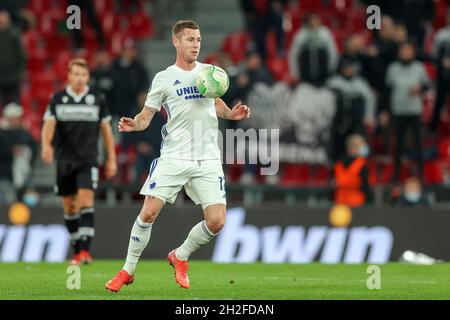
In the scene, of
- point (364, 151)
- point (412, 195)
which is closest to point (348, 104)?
point (364, 151)

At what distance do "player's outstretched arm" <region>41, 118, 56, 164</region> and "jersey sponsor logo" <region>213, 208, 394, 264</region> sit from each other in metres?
3.50

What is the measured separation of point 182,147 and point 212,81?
696 millimetres

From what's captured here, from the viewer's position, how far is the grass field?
1055 centimetres

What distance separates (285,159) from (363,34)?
11.8ft

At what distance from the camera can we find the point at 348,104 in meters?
19.4

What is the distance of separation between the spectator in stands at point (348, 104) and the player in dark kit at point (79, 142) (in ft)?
18.6

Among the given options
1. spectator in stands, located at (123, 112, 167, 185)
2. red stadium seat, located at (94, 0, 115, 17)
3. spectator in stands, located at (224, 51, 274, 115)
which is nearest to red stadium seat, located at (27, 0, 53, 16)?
red stadium seat, located at (94, 0, 115, 17)

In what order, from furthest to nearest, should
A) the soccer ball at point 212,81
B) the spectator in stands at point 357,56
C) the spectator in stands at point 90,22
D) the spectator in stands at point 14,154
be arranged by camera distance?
the spectator in stands at point 90,22
the spectator in stands at point 357,56
the spectator in stands at point 14,154
the soccer ball at point 212,81

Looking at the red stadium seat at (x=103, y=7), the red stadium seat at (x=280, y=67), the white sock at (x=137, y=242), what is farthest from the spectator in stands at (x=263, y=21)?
the white sock at (x=137, y=242)

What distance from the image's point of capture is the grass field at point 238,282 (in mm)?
10547

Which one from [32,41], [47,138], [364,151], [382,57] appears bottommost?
[364,151]

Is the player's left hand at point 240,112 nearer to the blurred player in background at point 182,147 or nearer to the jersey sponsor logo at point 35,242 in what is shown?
the blurred player in background at point 182,147

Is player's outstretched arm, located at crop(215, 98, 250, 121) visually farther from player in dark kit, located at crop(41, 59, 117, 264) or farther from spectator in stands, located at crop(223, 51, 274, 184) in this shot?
spectator in stands, located at crop(223, 51, 274, 184)

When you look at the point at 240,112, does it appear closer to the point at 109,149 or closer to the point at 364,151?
the point at 109,149
